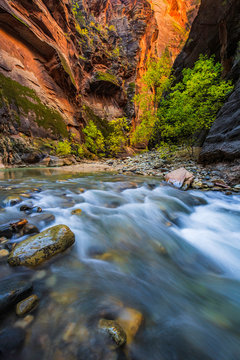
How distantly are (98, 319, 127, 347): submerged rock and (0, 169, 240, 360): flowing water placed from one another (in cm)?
4

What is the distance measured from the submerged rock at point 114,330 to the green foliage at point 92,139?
1863cm

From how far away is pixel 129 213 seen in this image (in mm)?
2836

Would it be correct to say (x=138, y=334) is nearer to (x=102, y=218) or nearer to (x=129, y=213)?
(x=102, y=218)

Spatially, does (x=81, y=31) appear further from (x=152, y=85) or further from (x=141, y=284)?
(x=141, y=284)

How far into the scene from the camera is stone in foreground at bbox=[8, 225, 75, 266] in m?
1.32

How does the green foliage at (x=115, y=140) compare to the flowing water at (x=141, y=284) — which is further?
the green foliage at (x=115, y=140)

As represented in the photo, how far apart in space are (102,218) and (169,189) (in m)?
2.39

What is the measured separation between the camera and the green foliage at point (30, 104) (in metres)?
11.1

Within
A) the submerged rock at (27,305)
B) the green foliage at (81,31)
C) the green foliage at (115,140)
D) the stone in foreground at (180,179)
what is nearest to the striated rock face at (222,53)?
the stone in foreground at (180,179)

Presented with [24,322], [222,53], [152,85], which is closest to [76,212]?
[24,322]

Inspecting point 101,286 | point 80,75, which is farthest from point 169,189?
point 80,75

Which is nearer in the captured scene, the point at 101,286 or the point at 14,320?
the point at 14,320

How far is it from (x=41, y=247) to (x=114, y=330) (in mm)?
941

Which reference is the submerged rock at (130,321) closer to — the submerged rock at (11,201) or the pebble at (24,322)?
the pebble at (24,322)
